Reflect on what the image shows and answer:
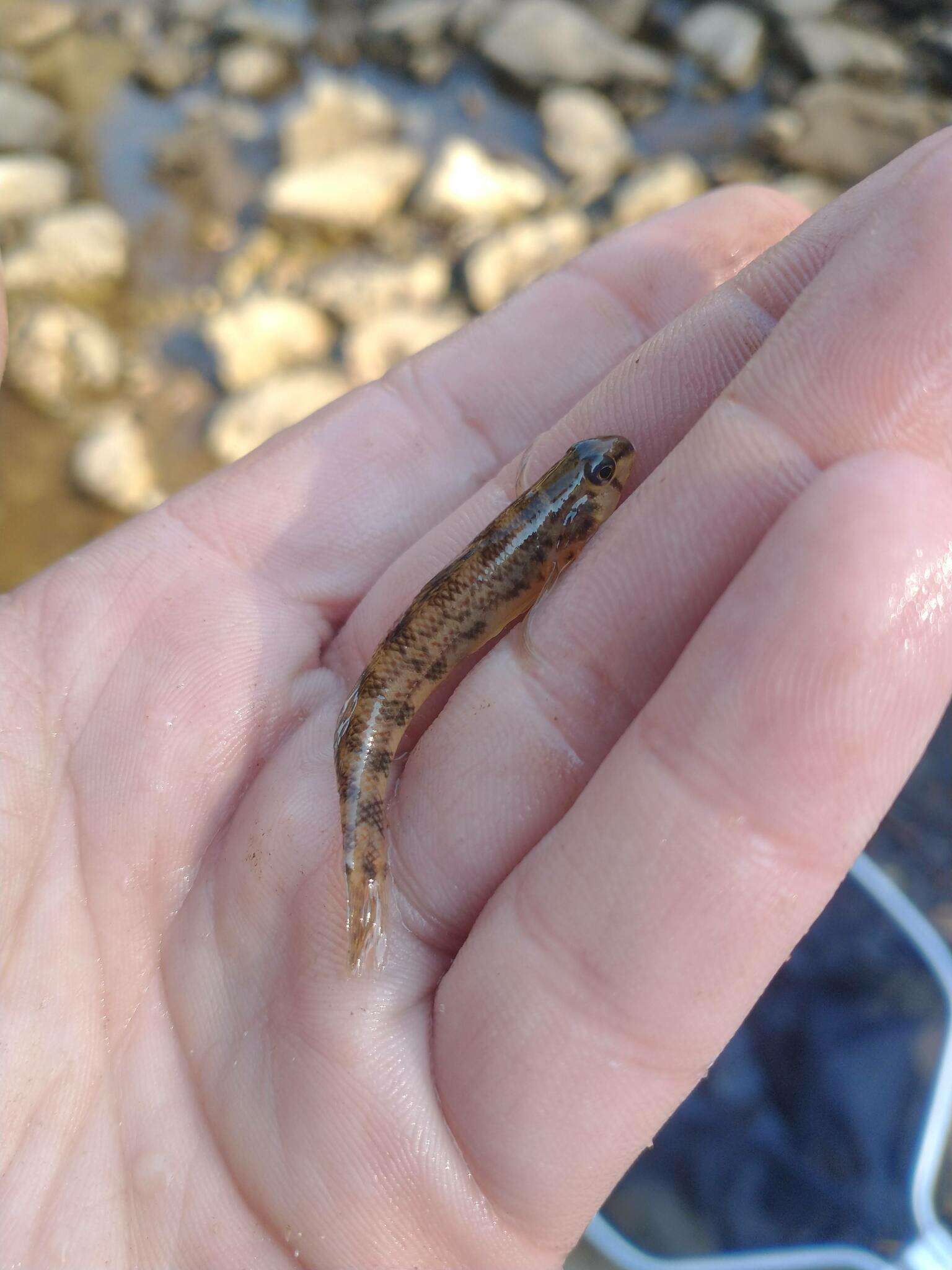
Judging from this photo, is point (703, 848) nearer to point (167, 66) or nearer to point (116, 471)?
point (116, 471)

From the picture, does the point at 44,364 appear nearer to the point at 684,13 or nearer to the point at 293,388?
the point at 293,388

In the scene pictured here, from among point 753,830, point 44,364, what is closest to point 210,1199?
point 753,830

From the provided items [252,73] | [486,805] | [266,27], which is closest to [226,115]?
[252,73]

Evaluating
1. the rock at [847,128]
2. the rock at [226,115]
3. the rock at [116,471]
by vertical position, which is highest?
the rock at [847,128]

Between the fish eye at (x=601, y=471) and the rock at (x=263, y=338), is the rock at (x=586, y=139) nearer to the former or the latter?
the rock at (x=263, y=338)

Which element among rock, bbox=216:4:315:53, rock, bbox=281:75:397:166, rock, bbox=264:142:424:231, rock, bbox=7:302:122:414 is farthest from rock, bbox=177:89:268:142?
rock, bbox=7:302:122:414

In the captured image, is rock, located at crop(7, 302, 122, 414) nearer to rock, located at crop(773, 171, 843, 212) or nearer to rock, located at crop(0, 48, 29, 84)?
rock, located at crop(0, 48, 29, 84)

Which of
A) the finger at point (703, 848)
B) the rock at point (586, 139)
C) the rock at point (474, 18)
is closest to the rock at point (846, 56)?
the rock at point (586, 139)

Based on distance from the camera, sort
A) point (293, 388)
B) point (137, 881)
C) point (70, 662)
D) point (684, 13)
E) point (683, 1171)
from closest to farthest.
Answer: point (137, 881)
point (70, 662)
point (683, 1171)
point (293, 388)
point (684, 13)
